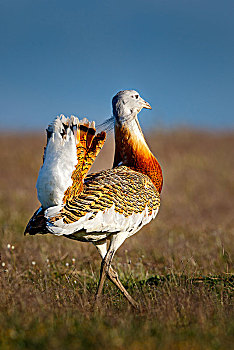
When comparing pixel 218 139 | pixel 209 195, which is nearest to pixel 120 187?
pixel 209 195

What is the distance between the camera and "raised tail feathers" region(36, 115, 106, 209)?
3.43m

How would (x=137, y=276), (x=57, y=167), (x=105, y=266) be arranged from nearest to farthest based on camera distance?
(x=57, y=167), (x=105, y=266), (x=137, y=276)

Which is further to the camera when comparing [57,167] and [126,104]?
[126,104]

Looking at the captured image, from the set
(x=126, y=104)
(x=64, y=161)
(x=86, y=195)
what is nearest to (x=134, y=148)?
(x=126, y=104)

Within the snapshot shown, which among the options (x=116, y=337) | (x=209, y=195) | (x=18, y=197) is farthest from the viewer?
(x=209, y=195)

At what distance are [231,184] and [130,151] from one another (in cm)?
776

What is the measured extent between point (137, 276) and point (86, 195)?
4.99 ft

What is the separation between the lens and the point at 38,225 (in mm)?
3516

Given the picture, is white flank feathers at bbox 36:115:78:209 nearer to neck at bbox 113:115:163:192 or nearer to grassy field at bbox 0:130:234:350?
grassy field at bbox 0:130:234:350

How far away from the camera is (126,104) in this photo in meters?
4.31

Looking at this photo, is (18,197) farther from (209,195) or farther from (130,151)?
(130,151)

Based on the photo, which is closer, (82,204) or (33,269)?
(82,204)

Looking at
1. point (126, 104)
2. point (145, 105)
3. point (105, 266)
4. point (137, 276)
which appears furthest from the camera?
point (137, 276)

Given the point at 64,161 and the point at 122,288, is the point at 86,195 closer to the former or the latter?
the point at 64,161
